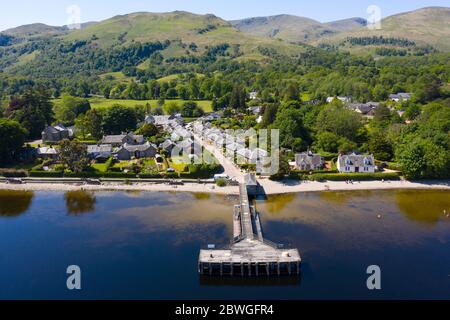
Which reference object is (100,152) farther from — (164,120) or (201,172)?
(164,120)

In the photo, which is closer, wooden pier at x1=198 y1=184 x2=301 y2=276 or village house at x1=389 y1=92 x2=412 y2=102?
wooden pier at x1=198 y1=184 x2=301 y2=276

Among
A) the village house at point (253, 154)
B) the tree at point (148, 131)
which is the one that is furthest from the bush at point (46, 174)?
the village house at point (253, 154)

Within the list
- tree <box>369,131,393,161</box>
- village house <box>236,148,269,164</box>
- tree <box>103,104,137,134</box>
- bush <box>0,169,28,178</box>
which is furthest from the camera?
tree <box>103,104,137,134</box>

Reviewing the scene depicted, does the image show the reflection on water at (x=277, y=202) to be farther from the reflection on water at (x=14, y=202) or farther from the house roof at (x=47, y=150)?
the house roof at (x=47, y=150)

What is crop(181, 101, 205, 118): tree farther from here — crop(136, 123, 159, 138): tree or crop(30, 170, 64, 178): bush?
crop(30, 170, 64, 178): bush

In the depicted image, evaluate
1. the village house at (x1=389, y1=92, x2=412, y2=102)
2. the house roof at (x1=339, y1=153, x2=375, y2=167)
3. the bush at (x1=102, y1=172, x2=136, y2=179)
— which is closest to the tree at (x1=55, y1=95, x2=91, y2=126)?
the bush at (x1=102, y1=172, x2=136, y2=179)
